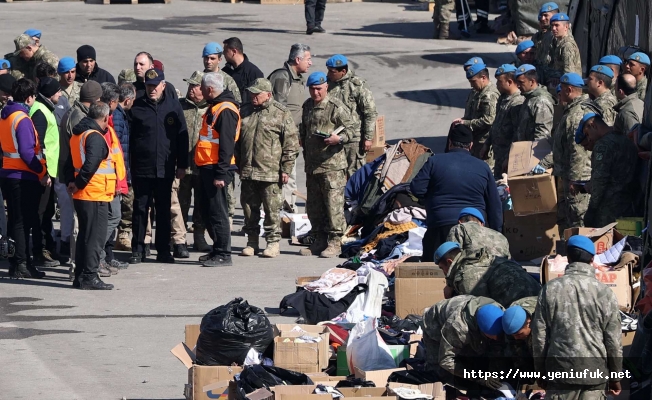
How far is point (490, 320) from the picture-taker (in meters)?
7.73

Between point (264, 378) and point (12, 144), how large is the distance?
5497 millimetres

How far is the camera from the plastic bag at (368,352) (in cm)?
858

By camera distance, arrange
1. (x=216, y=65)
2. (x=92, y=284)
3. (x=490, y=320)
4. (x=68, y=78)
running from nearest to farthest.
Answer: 1. (x=490, y=320)
2. (x=92, y=284)
3. (x=68, y=78)
4. (x=216, y=65)

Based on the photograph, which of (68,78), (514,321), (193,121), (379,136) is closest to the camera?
(514,321)

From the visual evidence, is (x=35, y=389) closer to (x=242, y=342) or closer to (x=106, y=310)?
(x=242, y=342)

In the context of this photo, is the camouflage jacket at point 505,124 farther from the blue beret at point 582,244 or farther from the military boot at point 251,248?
the blue beret at point 582,244

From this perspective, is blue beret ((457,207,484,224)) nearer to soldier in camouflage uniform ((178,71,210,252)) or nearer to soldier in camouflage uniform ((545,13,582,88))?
soldier in camouflage uniform ((178,71,210,252))

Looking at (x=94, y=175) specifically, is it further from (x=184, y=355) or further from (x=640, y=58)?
(x=640, y=58)

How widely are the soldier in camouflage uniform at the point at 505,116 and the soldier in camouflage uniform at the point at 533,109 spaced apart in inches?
7.3

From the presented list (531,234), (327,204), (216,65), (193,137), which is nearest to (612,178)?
(531,234)

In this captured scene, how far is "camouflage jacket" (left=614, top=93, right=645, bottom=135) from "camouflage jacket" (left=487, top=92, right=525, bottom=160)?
85.1 inches

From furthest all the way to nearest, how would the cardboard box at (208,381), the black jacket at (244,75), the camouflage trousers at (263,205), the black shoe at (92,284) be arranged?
the black jacket at (244,75)
the camouflage trousers at (263,205)
the black shoe at (92,284)
the cardboard box at (208,381)

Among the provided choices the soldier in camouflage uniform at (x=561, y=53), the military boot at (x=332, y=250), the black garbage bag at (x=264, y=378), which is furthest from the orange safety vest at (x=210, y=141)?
the soldier in camouflage uniform at (x=561, y=53)

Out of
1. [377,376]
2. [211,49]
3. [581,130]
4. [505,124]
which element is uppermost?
[211,49]
